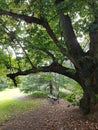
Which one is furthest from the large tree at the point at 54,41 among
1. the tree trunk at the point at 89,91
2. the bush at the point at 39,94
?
the bush at the point at 39,94

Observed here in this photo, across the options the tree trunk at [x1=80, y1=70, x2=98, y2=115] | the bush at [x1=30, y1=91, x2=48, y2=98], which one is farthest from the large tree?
the bush at [x1=30, y1=91, x2=48, y2=98]

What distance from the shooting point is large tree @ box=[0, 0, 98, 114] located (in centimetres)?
718

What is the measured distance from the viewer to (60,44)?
26.3 ft

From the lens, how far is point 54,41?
798cm

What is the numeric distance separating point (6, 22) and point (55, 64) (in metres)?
2.48

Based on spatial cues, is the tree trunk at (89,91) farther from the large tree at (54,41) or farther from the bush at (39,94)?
the bush at (39,94)

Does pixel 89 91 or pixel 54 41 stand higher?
pixel 54 41

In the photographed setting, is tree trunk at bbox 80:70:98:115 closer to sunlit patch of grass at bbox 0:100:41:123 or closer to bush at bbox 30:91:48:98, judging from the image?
sunlit patch of grass at bbox 0:100:41:123

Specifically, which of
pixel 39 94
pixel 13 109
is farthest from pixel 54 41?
pixel 39 94

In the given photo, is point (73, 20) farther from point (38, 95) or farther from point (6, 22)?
point (38, 95)

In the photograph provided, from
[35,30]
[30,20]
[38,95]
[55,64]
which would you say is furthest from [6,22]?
[38,95]

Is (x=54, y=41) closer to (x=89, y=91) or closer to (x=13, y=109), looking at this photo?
(x=89, y=91)

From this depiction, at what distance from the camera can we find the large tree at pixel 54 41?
283 inches

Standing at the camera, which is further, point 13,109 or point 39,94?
point 39,94
